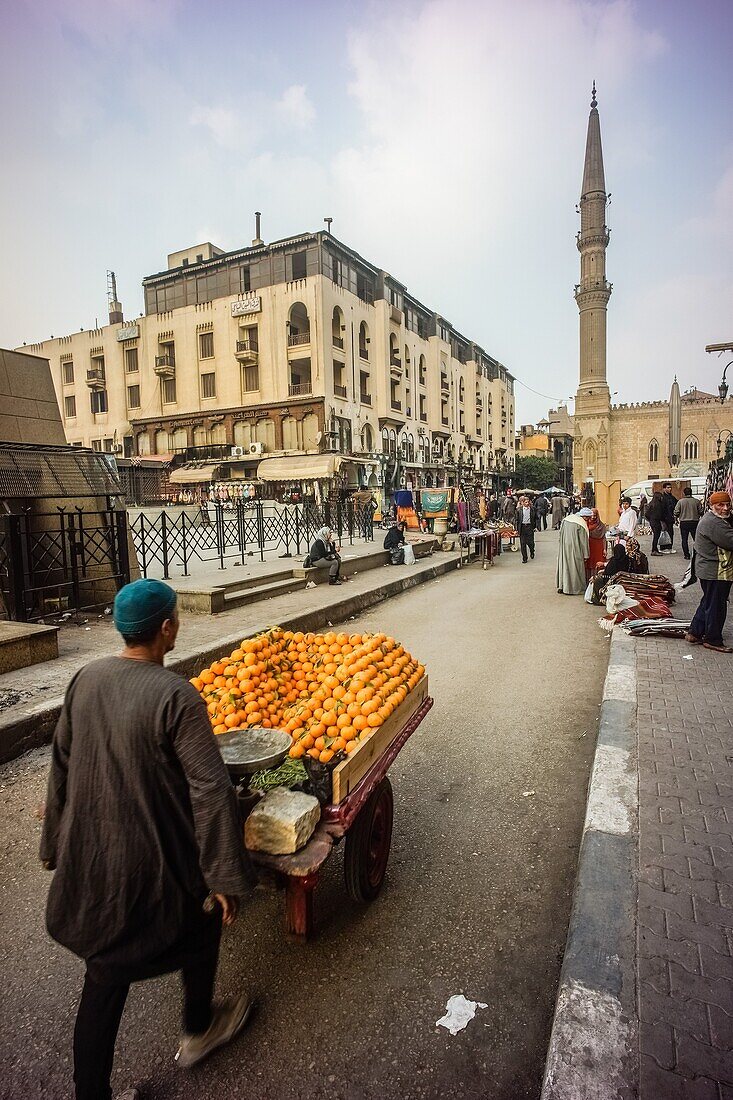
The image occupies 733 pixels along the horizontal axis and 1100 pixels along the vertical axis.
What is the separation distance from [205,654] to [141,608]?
5441 millimetres

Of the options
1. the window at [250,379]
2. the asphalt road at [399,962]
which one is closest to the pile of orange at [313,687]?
the asphalt road at [399,962]

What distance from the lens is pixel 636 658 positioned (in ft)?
21.8

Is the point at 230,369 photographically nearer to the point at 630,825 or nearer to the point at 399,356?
the point at 399,356

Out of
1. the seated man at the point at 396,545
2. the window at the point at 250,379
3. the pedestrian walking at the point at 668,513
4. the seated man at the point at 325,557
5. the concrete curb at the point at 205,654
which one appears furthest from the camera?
the window at the point at 250,379

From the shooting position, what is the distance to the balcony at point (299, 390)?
37562mm

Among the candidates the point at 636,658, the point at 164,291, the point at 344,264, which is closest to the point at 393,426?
the point at 344,264

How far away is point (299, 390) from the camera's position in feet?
125

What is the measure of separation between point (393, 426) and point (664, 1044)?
44.6 meters

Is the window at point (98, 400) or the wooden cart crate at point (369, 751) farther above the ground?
the window at point (98, 400)

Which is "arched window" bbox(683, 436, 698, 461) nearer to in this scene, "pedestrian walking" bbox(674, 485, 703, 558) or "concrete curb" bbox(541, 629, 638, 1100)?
"pedestrian walking" bbox(674, 485, 703, 558)

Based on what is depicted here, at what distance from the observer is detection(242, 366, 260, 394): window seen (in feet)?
130

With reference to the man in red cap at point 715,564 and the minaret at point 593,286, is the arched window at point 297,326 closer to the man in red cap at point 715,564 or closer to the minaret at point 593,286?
the man in red cap at point 715,564

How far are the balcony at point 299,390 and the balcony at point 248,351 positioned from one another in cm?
336

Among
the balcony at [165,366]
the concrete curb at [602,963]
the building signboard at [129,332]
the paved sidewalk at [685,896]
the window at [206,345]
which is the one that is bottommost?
the concrete curb at [602,963]
